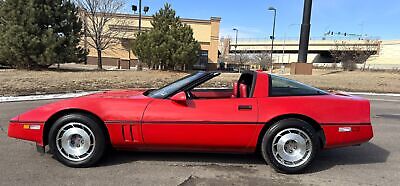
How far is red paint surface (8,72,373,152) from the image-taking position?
4.26 meters

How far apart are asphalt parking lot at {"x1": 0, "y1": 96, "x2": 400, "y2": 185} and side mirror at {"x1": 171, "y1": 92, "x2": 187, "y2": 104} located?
86cm

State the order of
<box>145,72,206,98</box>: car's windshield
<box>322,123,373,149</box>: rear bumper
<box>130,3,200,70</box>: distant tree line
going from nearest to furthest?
1. <box>322,123,373,149</box>: rear bumper
2. <box>145,72,206,98</box>: car's windshield
3. <box>130,3,200,70</box>: distant tree line

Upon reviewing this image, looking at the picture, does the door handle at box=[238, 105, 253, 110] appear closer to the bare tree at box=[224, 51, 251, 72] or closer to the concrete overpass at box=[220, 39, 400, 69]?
the bare tree at box=[224, 51, 251, 72]

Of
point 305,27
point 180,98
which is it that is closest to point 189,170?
point 180,98

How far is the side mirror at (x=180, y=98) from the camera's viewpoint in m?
4.26

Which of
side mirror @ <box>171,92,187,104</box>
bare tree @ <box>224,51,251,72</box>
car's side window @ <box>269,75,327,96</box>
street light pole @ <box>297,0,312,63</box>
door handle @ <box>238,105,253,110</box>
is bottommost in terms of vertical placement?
door handle @ <box>238,105,253,110</box>

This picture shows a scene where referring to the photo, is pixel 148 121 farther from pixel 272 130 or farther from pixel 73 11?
pixel 73 11

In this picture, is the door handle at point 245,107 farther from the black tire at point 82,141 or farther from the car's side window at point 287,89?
the black tire at point 82,141

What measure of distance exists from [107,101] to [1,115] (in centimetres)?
481

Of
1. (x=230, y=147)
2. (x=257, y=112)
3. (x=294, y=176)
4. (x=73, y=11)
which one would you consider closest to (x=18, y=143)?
(x=230, y=147)

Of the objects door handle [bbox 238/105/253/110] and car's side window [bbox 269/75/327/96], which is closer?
door handle [bbox 238/105/253/110]

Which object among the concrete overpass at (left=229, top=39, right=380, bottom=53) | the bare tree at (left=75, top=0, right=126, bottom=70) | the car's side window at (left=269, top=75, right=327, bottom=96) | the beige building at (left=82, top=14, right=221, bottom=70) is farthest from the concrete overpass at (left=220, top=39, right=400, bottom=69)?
the car's side window at (left=269, top=75, right=327, bottom=96)

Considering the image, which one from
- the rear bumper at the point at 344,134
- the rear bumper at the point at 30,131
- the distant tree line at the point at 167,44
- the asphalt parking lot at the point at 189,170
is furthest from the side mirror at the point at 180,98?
the distant tree line at the point at 167,44

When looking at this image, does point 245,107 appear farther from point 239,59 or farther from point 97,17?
A: point 239,59
